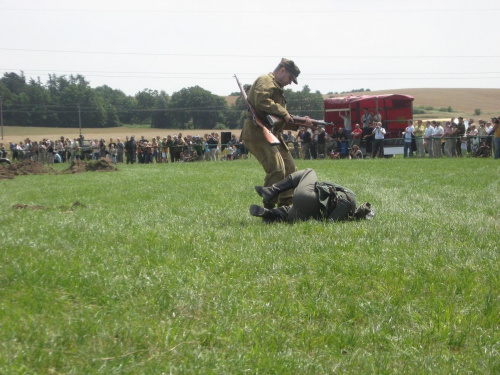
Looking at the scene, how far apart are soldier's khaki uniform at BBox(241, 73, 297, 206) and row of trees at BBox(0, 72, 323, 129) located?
229 feet

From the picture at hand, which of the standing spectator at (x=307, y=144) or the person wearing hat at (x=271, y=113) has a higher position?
the person wearing hat at (x=271, y=113)

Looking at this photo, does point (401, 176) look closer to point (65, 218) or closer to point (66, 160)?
point (65, 218)

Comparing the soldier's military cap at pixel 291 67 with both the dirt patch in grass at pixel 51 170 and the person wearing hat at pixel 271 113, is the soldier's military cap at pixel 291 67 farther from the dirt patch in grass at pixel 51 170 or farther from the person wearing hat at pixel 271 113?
the dirt patch in grass at pixel 51 170

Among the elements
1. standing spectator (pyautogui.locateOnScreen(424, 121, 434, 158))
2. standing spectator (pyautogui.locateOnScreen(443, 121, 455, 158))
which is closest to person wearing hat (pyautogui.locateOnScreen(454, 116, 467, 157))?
standing spectator (pyautogui.locateOnScreen(443, 121, 455, 158))

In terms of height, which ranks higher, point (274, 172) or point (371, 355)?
point (274, 172)

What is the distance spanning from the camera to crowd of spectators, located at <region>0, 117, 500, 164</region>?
26.7m

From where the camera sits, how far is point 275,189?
7508 mm

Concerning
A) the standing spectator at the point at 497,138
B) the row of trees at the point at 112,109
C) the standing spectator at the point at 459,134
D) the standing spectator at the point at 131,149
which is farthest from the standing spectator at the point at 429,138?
the row of trees at the point at 112,109

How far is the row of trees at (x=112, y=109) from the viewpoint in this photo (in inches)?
3255

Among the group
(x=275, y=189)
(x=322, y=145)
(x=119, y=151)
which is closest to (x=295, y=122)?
(x=275, y=189)

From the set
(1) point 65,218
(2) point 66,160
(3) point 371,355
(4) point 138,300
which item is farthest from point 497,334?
(2) point 66,160

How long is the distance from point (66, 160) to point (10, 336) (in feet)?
135

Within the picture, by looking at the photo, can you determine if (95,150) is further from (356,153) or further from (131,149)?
(356,153)

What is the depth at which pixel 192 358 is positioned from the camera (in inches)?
116
